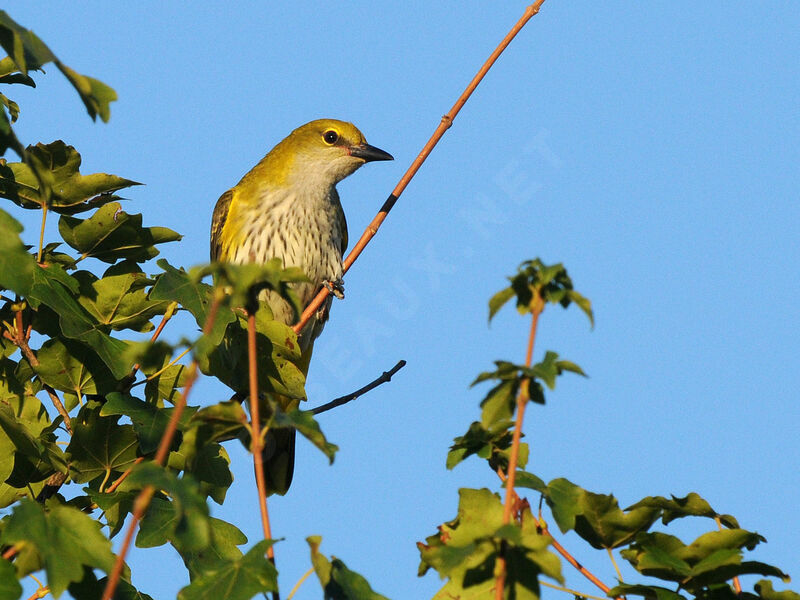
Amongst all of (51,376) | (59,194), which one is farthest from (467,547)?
(59,194)

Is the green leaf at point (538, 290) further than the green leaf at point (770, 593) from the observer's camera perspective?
No

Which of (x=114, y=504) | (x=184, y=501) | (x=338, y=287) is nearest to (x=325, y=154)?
(x=338, y=287)

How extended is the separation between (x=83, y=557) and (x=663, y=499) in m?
1.17

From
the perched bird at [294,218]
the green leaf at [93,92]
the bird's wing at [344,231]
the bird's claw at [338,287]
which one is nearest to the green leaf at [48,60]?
the green leaf at [93,92]

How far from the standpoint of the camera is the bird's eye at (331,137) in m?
7.28

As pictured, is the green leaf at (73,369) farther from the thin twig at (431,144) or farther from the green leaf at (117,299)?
the thin twig at (431,144)

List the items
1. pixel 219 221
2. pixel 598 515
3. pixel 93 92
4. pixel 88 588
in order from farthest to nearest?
pixel 219 221, pixel 88 588, pixel 598 515, pixel 93 92

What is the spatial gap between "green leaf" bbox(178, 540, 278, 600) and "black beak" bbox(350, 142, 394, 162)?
562 centimetres

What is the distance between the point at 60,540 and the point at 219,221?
5325mm

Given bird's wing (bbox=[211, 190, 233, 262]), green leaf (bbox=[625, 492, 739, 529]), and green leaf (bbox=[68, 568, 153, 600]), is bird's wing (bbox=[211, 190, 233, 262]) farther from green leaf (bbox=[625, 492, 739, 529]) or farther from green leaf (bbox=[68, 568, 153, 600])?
green leaf (bbox=[625, 492, 739, 529])

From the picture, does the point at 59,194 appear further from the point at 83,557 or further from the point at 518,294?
the point at 518,294

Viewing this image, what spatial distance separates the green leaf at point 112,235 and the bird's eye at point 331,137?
3.80 meters

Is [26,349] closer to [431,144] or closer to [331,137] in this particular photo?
[431,144]

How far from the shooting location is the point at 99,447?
309 centimetres
